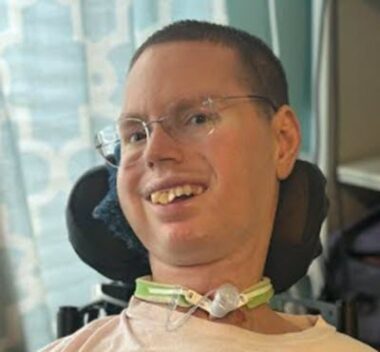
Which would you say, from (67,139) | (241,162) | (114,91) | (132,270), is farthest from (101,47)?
(241,162)

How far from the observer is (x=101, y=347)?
3.72 feet

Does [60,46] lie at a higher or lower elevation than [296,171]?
higher

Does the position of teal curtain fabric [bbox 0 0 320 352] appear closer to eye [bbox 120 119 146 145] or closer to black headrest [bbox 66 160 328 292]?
black headrest [bbox 66 160 328 292]

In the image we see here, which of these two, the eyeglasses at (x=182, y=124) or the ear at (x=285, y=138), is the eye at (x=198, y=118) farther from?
the ear at (x=285, y=138)

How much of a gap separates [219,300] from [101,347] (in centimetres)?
20

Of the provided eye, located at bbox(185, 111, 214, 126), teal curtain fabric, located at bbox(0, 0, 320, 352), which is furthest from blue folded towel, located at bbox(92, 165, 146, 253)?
teal curtain fabric, located at bbox(0, 0, 320, 352)

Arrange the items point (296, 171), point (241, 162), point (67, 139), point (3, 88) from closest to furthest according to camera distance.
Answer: point (241, 162), point (296, 171), point (3, 88), point (67, 139)

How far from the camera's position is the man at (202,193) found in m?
1.08

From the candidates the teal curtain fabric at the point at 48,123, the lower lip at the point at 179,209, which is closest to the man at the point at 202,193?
the lower lip at the point at 179,209

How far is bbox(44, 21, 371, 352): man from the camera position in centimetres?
108

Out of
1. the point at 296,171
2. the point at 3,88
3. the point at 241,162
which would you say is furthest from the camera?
the point at 3,88

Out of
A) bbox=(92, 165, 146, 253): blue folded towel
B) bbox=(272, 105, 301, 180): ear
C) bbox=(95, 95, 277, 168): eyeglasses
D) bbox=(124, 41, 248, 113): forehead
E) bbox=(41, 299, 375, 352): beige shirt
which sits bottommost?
bbox=(41, 299, 375, 352): beige shirt

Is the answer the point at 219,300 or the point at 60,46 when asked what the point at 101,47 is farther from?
the point at 219,300

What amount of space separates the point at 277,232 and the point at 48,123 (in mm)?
620
